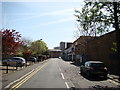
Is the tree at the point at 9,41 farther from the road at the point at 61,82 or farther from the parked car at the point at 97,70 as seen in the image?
the parked car at the point at 97,70

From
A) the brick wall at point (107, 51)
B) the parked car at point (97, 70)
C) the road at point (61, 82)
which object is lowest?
the road at point (61, 82)

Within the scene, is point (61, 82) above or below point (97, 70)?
below

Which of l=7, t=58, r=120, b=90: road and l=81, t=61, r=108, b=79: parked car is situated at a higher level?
l=81, t=61, r=108, b=79: parked car

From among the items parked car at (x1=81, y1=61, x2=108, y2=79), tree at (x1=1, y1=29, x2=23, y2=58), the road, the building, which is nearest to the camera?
the road

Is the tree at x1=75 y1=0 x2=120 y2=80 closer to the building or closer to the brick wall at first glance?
the brick wall

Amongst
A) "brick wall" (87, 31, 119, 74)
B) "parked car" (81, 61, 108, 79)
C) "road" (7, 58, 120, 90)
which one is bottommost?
"road" (7, 58, 120, 90)

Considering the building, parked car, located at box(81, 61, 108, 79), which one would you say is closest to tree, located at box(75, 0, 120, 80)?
parked car, located at box(81, 61, 108, 79)

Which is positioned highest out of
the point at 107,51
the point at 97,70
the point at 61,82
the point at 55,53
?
the point at 55,53

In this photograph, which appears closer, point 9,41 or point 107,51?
Answer: point 9,41

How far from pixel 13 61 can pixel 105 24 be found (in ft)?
68.3

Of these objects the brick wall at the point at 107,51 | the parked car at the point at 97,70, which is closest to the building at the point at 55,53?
the brick wall at the point at 107,51

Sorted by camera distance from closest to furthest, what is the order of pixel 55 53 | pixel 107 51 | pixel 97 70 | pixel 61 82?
pixel 61 82 → pixel 97 70 → pixel 107 51 → pixel 55 53

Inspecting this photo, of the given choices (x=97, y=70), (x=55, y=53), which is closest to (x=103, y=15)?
(x=97, y=70)

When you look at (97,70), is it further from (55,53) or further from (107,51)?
(55,53)
